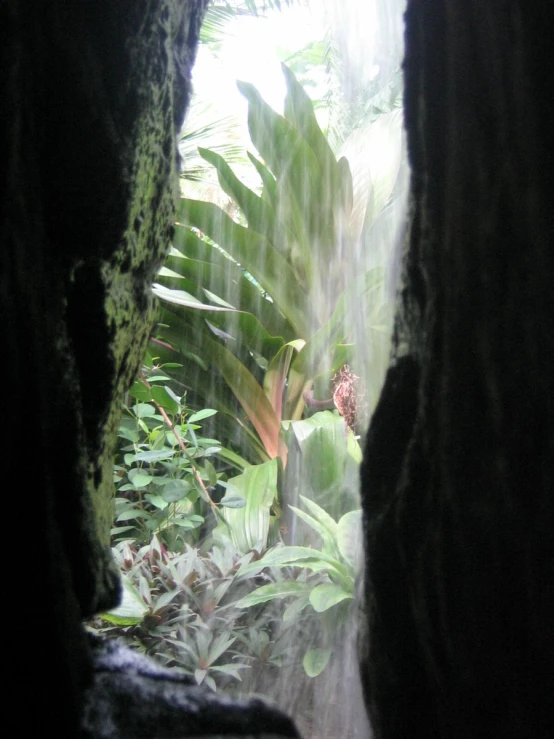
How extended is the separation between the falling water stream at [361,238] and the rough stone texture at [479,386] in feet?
0.59

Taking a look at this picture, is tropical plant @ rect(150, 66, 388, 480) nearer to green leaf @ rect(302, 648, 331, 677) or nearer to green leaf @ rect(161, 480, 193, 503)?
green leaf @ rect(161, 480, 193, 503)

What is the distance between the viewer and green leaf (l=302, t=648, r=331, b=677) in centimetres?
202

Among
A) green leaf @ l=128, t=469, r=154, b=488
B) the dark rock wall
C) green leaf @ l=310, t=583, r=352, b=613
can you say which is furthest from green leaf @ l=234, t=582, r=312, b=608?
the dark rock wall

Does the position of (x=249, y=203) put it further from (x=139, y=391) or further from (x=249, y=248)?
(x=139, y=391)

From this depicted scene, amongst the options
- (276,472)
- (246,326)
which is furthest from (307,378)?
(276,472)

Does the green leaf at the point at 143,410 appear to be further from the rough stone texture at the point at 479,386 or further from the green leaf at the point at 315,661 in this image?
the rough stone texture at the point at 479,386

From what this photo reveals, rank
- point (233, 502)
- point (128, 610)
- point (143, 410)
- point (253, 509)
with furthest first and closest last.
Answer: point (253, 509), point (143, 410), point (233, 502), point (128, 610)

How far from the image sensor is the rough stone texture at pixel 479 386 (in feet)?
3.19

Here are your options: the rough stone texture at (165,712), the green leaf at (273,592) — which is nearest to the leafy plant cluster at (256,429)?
the green leaf at (273,592)

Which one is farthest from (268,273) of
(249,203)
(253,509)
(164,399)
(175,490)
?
(175,490)

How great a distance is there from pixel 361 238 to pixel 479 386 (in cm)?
236

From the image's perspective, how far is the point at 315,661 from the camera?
6.70ft

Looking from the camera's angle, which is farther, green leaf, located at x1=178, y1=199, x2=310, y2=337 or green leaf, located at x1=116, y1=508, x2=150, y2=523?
green leaf, located at x1=178, y1=199, x2=310, y2=337

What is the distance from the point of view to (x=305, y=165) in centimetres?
333
